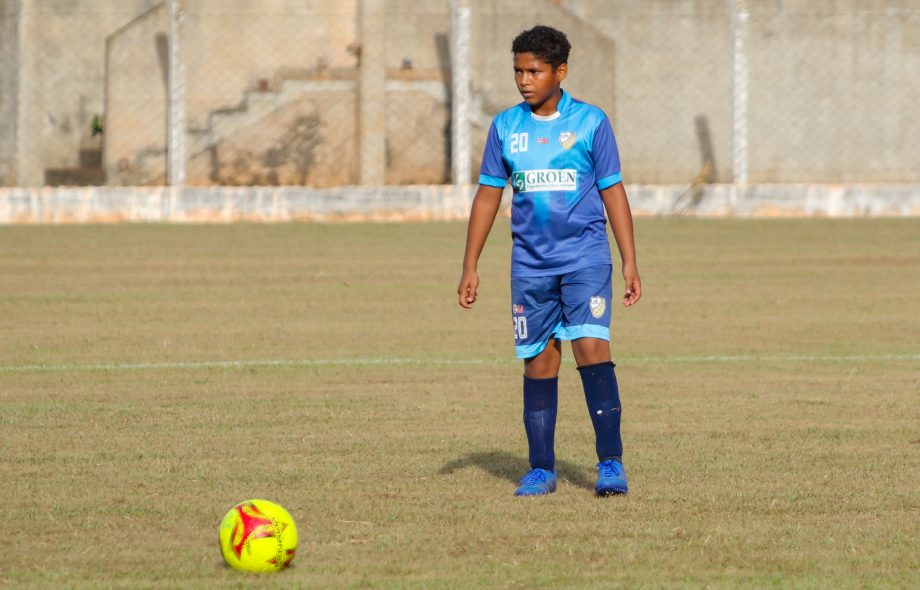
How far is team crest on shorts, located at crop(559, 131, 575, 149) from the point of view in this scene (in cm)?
616

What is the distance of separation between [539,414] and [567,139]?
1071 millimetres

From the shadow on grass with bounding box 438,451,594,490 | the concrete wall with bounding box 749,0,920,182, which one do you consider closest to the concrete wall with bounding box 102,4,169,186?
the concrete wall with bounding box 749,0,920,182

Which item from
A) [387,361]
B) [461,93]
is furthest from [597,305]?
[461,93]

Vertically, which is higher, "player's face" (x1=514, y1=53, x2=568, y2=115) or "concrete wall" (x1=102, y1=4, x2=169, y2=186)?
"concrete wall" (x1=102, y1=4, x2=169, y2=186)

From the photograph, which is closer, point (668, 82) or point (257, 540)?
point (257, 540)

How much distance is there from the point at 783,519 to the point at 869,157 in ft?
63.4

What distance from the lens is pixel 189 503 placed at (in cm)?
598

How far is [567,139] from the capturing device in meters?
6.17

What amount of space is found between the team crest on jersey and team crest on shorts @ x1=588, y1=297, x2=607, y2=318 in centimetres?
58

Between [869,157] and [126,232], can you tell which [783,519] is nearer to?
[126,232]

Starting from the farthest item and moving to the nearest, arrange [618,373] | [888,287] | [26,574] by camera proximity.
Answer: [888,287] < [618,373] < [26,574]

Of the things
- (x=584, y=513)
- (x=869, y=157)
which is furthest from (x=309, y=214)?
(x=584, y=513)

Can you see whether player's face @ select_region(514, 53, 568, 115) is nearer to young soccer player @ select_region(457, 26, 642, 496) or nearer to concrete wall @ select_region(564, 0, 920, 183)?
young soccer player @ select_region(457, 26, 642, 496)

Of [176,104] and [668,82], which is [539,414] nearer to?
[176,104]
